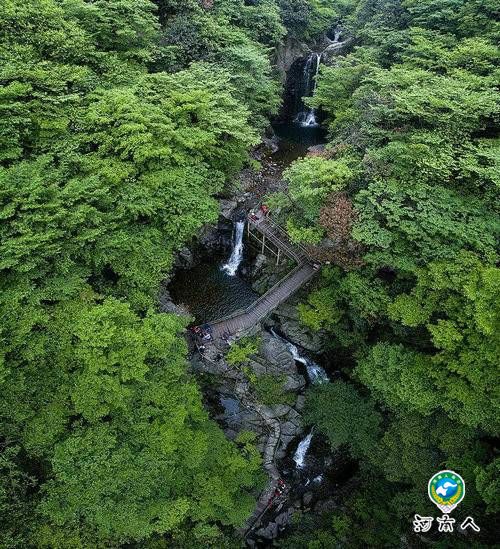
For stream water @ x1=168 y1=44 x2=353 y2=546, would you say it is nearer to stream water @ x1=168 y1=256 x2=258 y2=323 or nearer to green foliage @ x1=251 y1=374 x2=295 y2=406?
stream water @ x1=168 y1=256 x2=258 y2=323

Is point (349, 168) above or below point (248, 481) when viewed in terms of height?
above

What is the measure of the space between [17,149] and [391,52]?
89.2ft

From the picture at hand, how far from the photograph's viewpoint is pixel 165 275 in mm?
18406

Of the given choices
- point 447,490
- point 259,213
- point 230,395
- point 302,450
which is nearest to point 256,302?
point 230,395

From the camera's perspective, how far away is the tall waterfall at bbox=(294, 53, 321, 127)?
39812mm

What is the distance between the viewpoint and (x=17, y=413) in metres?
13.0

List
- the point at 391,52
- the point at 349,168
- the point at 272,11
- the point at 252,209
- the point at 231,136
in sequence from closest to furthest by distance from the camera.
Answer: the point at 349,168
the point at 231,136
the point at 252,209
the point at 391,52
the point at 272,11

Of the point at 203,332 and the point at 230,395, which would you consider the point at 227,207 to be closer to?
the point at 203,332

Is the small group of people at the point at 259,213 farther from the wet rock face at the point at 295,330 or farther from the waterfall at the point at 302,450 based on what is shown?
the waterfall at the point at 302,450

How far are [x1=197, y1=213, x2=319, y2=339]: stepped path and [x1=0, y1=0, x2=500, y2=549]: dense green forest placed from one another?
5.97 ft

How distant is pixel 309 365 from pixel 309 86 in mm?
30338

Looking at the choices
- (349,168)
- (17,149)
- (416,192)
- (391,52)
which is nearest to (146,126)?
(17,149)

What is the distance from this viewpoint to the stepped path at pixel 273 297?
2211cm

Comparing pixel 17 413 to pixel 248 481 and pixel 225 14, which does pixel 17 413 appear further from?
pixel 225 14
